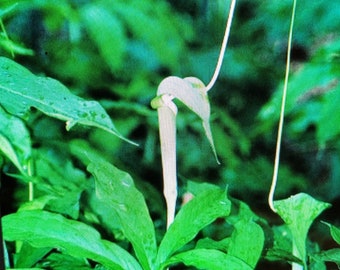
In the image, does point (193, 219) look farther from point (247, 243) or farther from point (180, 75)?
point (180, 75)

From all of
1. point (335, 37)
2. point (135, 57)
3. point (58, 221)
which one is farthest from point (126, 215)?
point (335, 37)

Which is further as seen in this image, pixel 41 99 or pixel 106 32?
pixel 106 32

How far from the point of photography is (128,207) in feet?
1.48

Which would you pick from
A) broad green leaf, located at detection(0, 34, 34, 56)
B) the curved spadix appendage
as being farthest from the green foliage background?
the curved spadix appendage

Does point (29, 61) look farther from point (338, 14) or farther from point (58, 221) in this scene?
point (338, 14)

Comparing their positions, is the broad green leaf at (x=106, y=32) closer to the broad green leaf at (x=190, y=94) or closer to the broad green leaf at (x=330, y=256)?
the broad green leaf at (x=190, y=94)

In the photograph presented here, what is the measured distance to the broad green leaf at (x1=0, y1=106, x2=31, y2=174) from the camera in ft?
1.57

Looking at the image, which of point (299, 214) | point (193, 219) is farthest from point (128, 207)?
point (299, 214)

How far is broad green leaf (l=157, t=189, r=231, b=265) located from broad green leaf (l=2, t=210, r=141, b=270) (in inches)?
1.1

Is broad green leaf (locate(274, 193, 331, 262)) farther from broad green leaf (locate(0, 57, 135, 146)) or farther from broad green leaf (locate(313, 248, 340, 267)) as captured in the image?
broad green leaf (locate(0, 57, 135, 146))

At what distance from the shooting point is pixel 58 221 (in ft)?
1.45

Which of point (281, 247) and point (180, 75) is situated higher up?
point (180, 75)

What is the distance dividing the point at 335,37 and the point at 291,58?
57 millimetres

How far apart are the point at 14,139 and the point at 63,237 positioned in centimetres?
11
